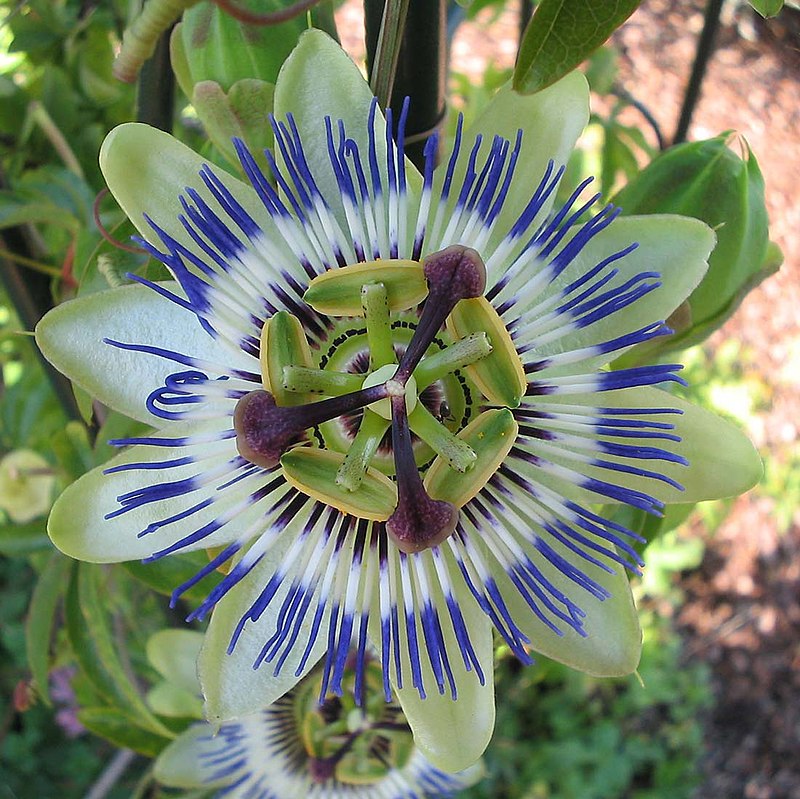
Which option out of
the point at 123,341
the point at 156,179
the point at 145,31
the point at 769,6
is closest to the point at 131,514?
the point at 123,341

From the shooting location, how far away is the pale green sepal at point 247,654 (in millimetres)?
707

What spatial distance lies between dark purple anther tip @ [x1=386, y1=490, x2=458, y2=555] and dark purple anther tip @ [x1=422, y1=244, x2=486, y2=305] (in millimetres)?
143

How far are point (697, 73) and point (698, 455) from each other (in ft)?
2.21

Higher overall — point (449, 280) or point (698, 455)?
point (449, 280)

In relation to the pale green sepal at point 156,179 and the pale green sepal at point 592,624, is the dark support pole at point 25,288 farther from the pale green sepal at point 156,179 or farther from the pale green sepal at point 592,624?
the pale green sepal at point 592,624

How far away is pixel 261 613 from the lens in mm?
701

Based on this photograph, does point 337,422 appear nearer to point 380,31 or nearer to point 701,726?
point 380,31

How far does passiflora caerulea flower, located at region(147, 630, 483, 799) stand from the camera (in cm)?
115

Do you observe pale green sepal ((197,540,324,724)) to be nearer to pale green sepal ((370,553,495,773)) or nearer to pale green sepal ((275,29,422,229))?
pale green sepal ((370,553,495,773))

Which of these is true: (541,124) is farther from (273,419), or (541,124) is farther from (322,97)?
(273,419)

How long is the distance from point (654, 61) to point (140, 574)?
4.00 metres

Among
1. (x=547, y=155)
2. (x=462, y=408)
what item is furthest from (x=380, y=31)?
(x=462, y=408)

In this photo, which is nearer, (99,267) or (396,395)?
(396,395)

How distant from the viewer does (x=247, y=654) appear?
720mm
